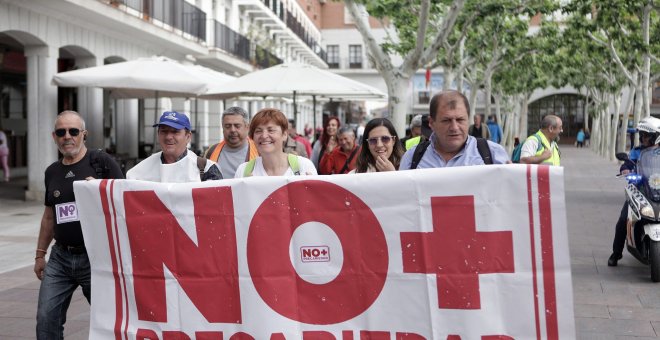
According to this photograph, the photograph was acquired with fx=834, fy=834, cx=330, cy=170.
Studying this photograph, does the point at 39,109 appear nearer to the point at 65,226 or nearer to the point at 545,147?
the point at 545,147

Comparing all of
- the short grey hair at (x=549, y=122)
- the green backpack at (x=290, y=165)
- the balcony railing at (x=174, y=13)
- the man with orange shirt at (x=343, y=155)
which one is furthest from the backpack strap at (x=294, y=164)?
the balcony railing at (x=174, y=13)

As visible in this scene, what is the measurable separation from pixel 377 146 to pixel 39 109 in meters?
12.9

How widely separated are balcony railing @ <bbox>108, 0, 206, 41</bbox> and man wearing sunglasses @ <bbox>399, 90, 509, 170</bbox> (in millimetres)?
15682

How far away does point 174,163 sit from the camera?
189 inches

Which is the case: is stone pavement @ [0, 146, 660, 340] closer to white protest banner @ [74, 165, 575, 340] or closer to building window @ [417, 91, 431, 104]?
white protest banner @ [74, 165, 575, 340]

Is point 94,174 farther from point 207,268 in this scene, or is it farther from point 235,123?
point 235,123

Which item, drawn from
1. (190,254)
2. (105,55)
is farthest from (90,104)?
(190,254)

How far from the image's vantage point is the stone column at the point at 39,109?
17.0 m

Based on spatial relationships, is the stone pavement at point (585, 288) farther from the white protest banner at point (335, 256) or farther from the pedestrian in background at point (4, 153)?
the pedestrian in background at point (4, 153)

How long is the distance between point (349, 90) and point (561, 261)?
11.1 metres

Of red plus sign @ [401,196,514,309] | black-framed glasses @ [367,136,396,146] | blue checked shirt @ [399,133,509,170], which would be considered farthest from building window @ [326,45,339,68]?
red plus sign @ [401,196,514,309]

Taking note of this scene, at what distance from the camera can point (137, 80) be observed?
590 inches

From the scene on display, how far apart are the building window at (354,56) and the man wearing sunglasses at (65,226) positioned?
73150mm

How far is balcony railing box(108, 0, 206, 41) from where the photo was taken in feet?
68.6
